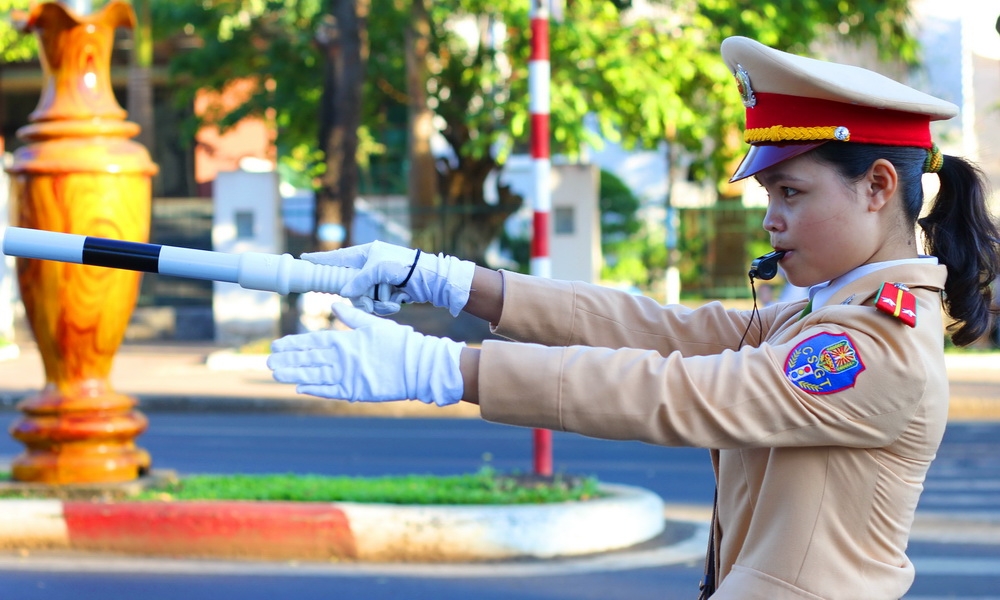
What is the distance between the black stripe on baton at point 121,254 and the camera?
188cm

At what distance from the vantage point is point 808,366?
1.69m

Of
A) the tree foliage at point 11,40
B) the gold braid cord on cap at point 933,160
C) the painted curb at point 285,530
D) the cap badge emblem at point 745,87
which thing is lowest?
the painted curb at point 285,530

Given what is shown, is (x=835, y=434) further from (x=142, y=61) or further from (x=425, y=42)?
(x=142, y=61)

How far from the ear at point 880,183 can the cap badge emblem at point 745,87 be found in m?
0.21

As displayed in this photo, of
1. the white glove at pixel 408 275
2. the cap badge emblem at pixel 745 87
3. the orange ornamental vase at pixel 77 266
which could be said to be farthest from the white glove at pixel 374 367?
the orange ornamental vase at pixel 77 266

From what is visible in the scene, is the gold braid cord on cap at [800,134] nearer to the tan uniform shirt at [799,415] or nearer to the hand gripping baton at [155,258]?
the tan uniform shirt at [799,415]

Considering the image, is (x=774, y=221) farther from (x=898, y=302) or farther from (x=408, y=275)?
(x=408, y=275)

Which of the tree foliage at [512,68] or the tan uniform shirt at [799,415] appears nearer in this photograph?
the tan uniform shirt at [799,415]

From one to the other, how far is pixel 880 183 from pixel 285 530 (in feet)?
12.4

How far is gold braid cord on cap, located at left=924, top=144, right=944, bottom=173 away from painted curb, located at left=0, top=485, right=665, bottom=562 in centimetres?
354

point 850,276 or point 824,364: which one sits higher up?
point 850,276

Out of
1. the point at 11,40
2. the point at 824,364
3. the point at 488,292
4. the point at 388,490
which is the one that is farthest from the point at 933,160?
the point at 11,40

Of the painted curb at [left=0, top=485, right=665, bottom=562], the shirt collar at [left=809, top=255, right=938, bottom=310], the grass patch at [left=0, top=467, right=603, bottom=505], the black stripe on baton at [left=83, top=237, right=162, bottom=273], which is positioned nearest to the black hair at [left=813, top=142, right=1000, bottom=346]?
the shirt collar at [left=809, top=255, right=938, bottom=310]

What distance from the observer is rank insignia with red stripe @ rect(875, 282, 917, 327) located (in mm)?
1705
